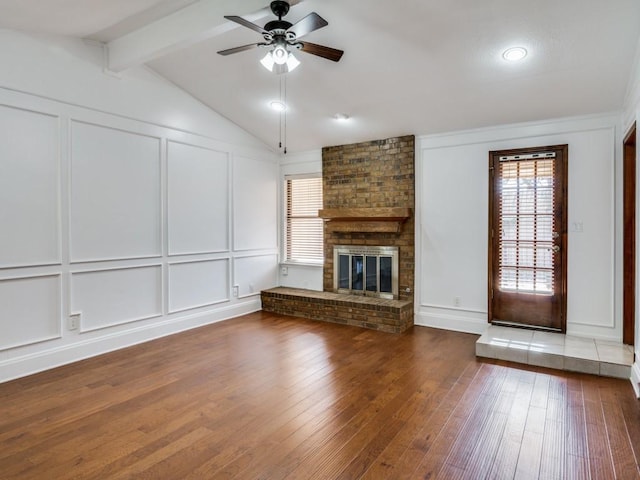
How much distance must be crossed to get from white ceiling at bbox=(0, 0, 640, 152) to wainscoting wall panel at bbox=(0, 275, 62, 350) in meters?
2.19

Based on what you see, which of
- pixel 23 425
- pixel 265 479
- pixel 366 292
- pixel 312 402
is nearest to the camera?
pixel 265 479

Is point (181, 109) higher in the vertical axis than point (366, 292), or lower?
higher

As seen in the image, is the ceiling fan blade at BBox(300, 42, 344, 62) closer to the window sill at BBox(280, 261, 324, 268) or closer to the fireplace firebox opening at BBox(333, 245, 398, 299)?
the fireplace firebox opening at BBox(333, 245, 398, 299)

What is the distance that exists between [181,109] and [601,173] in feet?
15.6

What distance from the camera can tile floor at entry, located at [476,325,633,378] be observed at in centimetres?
345

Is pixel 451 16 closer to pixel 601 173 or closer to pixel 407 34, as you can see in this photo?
pixel 407 34

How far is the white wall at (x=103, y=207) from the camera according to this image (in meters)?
3.42

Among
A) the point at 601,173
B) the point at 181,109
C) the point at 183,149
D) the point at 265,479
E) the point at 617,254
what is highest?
the point at 181,109

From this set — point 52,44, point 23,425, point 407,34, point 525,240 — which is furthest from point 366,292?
point 52,44

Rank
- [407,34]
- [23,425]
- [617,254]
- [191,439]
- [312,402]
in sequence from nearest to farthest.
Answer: [191,439]
[23,425]
[312,402]
[407,34]
[617,254]

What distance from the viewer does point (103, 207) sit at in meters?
4.02

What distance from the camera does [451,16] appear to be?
2973 millimetres

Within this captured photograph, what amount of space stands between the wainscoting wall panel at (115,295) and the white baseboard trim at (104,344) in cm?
15

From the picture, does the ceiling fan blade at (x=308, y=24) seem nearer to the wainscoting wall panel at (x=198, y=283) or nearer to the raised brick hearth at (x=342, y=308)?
the wainscoting wall panel at (x=198, y=283)
